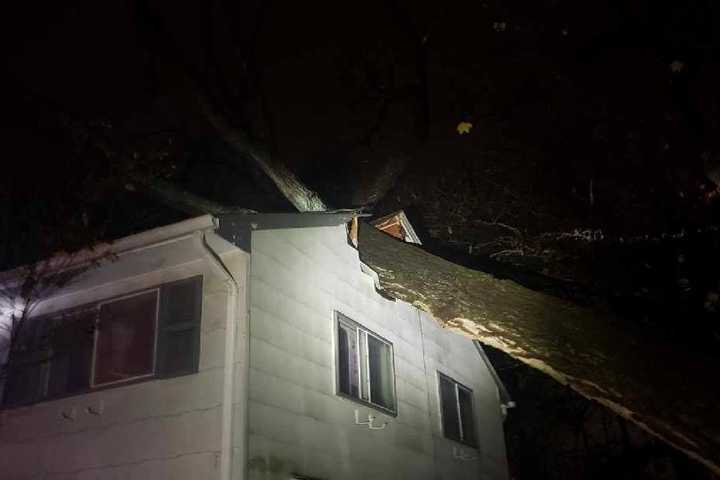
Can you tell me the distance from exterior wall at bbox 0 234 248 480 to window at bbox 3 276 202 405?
115 mm

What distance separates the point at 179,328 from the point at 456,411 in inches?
223

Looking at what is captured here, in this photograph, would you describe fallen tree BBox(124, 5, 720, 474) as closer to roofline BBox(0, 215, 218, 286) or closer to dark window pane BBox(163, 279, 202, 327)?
roofline BBox(0, 215, 218, 286)

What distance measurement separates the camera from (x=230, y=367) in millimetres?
5047

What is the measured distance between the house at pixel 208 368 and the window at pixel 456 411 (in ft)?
5.56

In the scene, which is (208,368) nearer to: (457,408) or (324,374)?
(324,374)

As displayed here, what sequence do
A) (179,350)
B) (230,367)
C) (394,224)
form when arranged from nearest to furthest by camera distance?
(230,367), (179,350), (394,224)

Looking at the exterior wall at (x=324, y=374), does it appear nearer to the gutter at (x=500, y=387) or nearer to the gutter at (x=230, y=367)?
the gutter at (x=230, y=367)

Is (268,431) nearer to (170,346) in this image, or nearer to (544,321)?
(170,346)

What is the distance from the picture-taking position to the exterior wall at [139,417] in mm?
4957

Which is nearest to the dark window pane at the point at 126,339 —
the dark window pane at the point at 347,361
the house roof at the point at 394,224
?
the dark window pane at the point at 347,361

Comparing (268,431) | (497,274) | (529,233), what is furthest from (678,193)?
(268,431)

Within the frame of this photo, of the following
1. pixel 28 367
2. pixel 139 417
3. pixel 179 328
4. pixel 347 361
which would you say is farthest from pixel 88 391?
pixel 347 361

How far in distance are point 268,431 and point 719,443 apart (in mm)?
4174

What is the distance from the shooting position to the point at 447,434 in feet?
28.8
